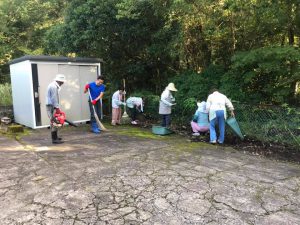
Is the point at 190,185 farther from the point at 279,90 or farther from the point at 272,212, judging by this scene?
the point at 279,90

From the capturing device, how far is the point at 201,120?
8.11 m

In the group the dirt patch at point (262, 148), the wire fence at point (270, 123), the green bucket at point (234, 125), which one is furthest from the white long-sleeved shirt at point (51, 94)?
the wire fence at point (270, 123)

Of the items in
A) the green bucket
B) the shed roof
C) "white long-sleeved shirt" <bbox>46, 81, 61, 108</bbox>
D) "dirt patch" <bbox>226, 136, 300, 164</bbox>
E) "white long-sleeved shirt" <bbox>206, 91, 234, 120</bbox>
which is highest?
the shed roof

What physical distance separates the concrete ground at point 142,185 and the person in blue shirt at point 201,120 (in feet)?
3.47

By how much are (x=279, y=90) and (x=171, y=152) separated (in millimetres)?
3723

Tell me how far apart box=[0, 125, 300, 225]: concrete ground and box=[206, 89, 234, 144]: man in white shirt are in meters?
0.52

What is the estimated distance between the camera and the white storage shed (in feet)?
30.1

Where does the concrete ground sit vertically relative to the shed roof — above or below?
below

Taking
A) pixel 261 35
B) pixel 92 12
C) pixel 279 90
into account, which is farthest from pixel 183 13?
pixel 279 90

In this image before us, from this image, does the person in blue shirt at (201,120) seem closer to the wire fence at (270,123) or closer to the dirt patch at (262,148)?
the dirt patch at (262,148)

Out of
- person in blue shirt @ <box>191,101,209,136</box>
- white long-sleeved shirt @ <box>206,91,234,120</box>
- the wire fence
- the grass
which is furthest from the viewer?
the grass

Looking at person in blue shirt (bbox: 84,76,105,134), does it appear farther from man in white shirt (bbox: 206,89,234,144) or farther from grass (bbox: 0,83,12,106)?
grass (bbox: 0,83,12,106)

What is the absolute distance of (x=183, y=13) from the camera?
9828 mm

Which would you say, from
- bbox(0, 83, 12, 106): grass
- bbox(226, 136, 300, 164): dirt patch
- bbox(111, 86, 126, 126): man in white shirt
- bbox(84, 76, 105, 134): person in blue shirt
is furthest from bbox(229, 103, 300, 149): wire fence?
bbox(0, 83, 12, 106): grass
